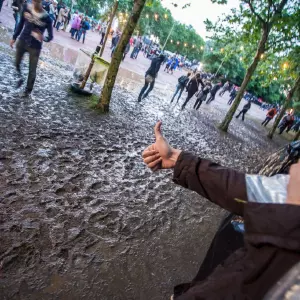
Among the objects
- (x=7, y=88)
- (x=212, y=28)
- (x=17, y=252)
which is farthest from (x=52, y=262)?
(x=212, y=28)

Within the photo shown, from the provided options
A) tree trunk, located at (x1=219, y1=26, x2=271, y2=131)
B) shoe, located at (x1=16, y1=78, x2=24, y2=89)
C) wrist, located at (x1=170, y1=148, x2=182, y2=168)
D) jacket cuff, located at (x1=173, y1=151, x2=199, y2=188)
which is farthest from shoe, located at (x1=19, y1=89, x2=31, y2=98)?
tree trunk, located at (x1=219, y1=26, x2=271, y2=131)

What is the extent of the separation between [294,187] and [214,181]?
363 millimetres

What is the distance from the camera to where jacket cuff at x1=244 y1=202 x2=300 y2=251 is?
0.88 meters

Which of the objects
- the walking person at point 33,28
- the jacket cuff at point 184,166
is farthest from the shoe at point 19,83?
the jacket cuff at point 184,166

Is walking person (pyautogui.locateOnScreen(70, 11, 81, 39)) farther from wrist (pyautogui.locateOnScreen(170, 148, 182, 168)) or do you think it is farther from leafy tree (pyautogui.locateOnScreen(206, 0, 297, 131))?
wrist (pyautogui.locateOnScreen(170, 148, 182, 168))

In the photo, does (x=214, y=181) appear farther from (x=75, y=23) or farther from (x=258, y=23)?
(x=75, y=23)

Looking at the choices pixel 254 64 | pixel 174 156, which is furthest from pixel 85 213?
pixel 254 64

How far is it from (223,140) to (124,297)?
339 inches

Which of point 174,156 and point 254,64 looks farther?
point 254,64

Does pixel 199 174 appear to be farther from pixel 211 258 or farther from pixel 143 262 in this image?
pixel 143 262

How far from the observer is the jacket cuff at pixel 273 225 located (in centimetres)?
88

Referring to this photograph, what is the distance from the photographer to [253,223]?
987 millimetres

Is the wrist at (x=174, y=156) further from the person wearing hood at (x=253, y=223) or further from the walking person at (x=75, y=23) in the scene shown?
the walking person at (x=75, y=23)

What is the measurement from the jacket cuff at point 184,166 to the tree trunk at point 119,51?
6394mm
